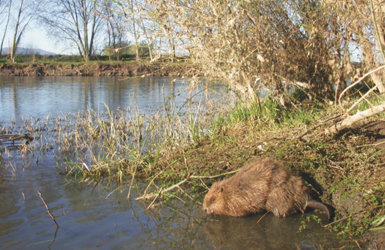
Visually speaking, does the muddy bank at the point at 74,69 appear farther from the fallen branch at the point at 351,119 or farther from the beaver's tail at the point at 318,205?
the beaver's tail at the point at 318,205

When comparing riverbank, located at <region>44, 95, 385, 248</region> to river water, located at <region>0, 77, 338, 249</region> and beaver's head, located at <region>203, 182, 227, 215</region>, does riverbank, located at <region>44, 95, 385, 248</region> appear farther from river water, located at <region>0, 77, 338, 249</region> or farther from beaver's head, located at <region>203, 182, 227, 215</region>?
beaver's head, located at <region>203, 182, 227, 215</region>

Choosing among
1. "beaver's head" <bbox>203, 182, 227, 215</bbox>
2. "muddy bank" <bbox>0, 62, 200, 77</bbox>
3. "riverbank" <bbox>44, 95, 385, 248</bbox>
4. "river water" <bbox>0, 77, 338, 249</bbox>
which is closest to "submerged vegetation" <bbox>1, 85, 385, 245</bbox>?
"riverbank" <bbox>44, 95, 385, 248</bbox>

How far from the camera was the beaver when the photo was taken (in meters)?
3.84

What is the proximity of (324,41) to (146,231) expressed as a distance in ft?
14.6

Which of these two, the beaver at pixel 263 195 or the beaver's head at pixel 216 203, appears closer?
the beaver at pixel 263 195

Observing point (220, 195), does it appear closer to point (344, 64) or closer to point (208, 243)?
point (208, 243)

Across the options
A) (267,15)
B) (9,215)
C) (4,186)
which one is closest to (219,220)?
(9,215)

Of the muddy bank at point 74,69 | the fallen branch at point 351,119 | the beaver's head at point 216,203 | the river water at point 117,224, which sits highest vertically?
the muddy bank at point 74,69

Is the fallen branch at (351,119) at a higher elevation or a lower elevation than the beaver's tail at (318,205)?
higher

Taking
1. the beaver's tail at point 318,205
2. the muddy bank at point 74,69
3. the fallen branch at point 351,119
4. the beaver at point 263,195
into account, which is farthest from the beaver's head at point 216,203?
the muddy bank at point 74,69

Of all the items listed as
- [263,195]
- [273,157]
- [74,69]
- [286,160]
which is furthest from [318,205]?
[74,69]

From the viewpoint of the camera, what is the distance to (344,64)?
6238 millimetres

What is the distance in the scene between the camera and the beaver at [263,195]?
151 inches

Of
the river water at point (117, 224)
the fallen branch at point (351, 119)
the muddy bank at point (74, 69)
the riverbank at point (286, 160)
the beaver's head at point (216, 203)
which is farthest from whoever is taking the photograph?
the muddy bank at point (74, 69)
